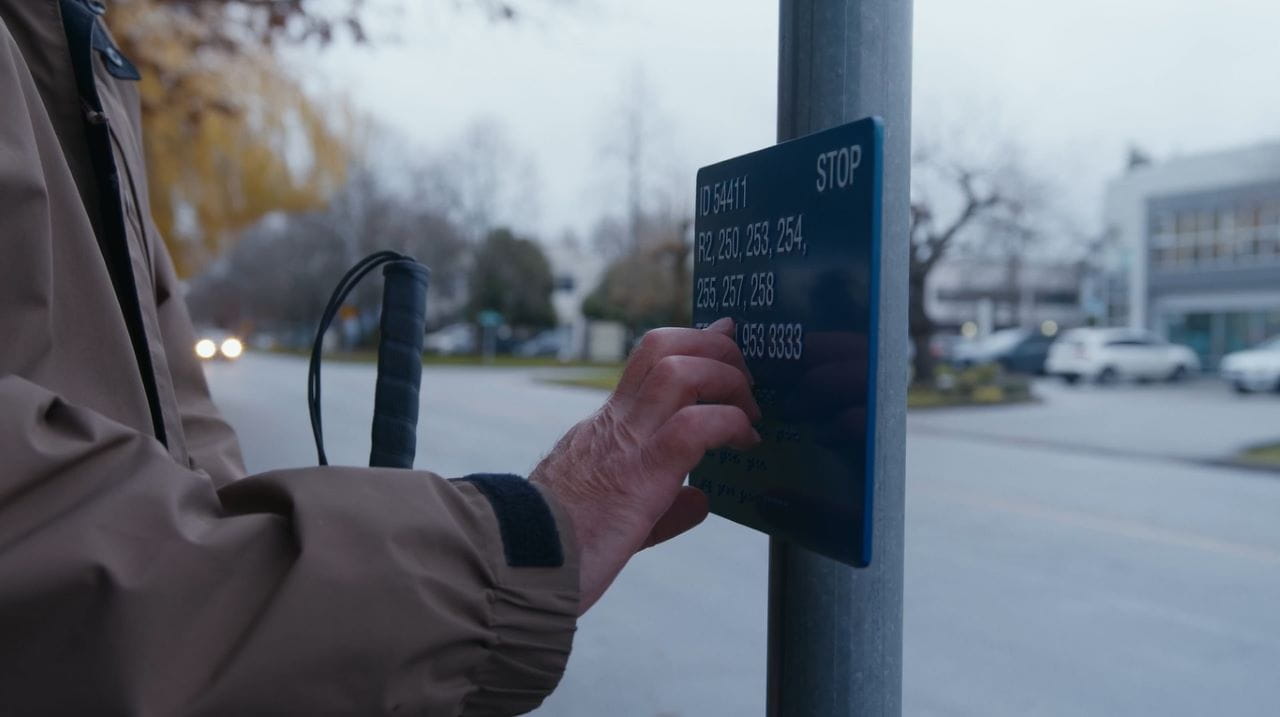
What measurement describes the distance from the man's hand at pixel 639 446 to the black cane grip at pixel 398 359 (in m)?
0.49

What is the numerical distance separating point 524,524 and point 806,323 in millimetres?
369

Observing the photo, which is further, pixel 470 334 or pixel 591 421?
pixel 470 334

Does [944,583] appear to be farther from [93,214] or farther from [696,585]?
[93,214]

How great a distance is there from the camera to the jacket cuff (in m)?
0.94

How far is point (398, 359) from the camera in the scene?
62.2 inches

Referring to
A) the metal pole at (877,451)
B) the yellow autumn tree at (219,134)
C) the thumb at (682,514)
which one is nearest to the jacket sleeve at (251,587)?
the thumb at (682,514)

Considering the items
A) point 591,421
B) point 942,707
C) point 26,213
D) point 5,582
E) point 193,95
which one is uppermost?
point 193,95

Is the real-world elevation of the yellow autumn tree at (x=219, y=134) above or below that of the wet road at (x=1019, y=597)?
above

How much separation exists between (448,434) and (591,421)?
15043 millimetres

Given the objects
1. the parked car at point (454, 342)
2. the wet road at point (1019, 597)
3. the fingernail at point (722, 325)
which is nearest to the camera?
the fingernail at point (722, 325)

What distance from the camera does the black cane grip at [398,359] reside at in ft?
5.13

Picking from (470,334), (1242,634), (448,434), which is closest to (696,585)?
(1242,634)

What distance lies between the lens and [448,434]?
15.9 m

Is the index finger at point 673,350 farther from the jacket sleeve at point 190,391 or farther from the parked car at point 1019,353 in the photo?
the parked car at point 1019,353
